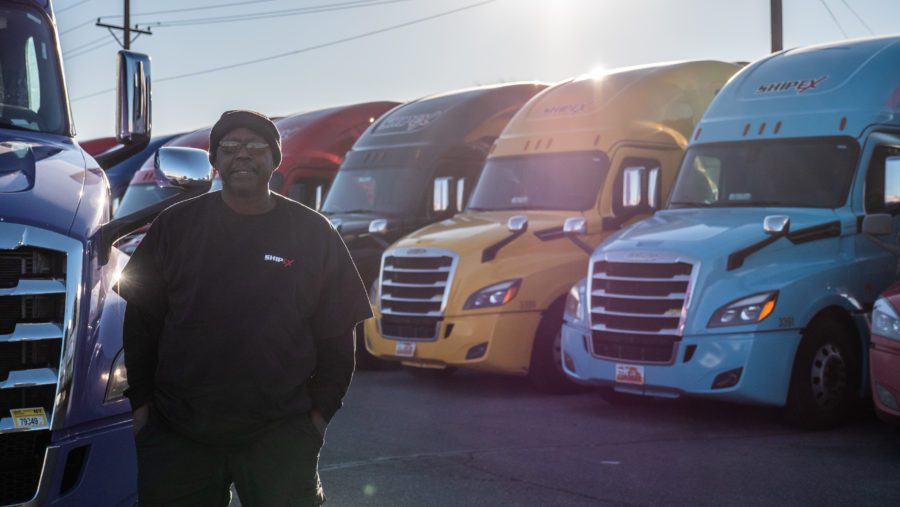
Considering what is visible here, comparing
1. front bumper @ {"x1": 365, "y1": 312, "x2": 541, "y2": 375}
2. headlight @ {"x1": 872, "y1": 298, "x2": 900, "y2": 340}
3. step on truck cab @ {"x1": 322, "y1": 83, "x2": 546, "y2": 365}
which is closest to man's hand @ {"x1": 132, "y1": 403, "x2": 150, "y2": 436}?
headlight @ {"x1": 872, "y1": 298, "x2": 900, "y2": 340}

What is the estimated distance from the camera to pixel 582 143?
1339 centimetres

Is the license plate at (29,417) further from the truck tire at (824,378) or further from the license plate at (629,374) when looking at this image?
the truck tire at (824,378)

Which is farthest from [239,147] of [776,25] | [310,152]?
[776,25]

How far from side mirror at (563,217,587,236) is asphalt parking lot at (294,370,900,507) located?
169 cm

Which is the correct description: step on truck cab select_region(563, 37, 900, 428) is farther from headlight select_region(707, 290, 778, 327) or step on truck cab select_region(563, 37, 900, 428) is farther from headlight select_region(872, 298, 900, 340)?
headlight select_region(872, 298, 900, 340)

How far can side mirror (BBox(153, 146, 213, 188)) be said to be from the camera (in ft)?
18.1

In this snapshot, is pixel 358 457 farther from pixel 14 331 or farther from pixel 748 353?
pixel 14 331

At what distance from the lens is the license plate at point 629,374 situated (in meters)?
10.4

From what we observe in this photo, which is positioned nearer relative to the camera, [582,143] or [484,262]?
[484,262]

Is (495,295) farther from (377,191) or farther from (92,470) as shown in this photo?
(92,470)

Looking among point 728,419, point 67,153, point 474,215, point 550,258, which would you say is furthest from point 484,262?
point 67,153

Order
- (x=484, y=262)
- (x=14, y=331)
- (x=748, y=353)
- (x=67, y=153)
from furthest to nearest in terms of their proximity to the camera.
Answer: (x=484, y=262) < (x=748, y=353) < (x=67, y=153) < (x=14, y=331)

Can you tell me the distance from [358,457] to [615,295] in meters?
3.06

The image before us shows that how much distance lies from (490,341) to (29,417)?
25.6 feet
